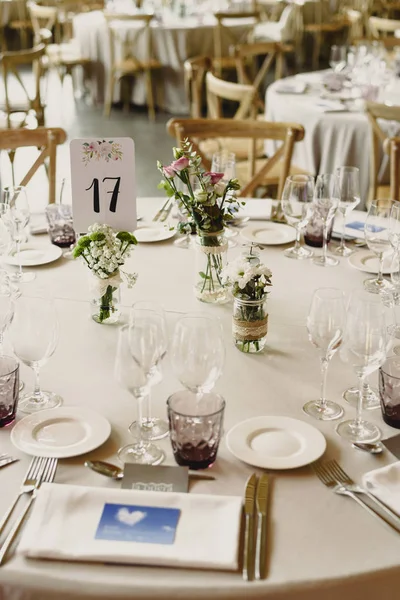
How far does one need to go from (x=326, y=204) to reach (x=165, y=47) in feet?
18.8

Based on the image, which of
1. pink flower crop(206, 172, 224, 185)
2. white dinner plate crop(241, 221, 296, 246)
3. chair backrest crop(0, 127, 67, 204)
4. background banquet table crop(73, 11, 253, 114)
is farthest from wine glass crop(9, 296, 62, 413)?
background banquet table crop(73, 11, 253, 114)

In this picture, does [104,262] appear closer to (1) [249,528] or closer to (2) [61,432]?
(2) [61,432]

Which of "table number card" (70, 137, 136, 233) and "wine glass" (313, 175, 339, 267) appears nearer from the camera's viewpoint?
"table number card" (70, 137, 136, 233)

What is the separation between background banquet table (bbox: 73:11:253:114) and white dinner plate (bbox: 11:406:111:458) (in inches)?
258

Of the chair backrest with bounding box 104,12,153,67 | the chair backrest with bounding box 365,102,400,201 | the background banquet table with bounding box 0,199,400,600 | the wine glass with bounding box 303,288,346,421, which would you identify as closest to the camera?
the background banquet table with bounding box 0,199,400,600

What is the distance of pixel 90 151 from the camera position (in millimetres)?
1804

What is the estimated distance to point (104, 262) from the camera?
5.54 feet

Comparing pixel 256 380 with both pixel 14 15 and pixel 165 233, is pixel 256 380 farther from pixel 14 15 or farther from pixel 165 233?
pixel 14 15

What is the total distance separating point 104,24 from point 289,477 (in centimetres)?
708

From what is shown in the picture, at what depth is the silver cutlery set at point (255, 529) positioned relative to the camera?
1032 mm

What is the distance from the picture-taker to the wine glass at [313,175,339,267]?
A: 214cm

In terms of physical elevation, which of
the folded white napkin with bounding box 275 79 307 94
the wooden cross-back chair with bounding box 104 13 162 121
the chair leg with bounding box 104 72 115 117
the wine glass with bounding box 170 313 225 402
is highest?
the wine glass with bounding box 170 313 225 402

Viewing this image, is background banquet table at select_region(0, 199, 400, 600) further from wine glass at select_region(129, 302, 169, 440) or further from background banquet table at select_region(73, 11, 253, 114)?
background banquet table at select_region(73, 11, 253, 114)

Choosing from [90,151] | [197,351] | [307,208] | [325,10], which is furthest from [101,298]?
[325,10]
